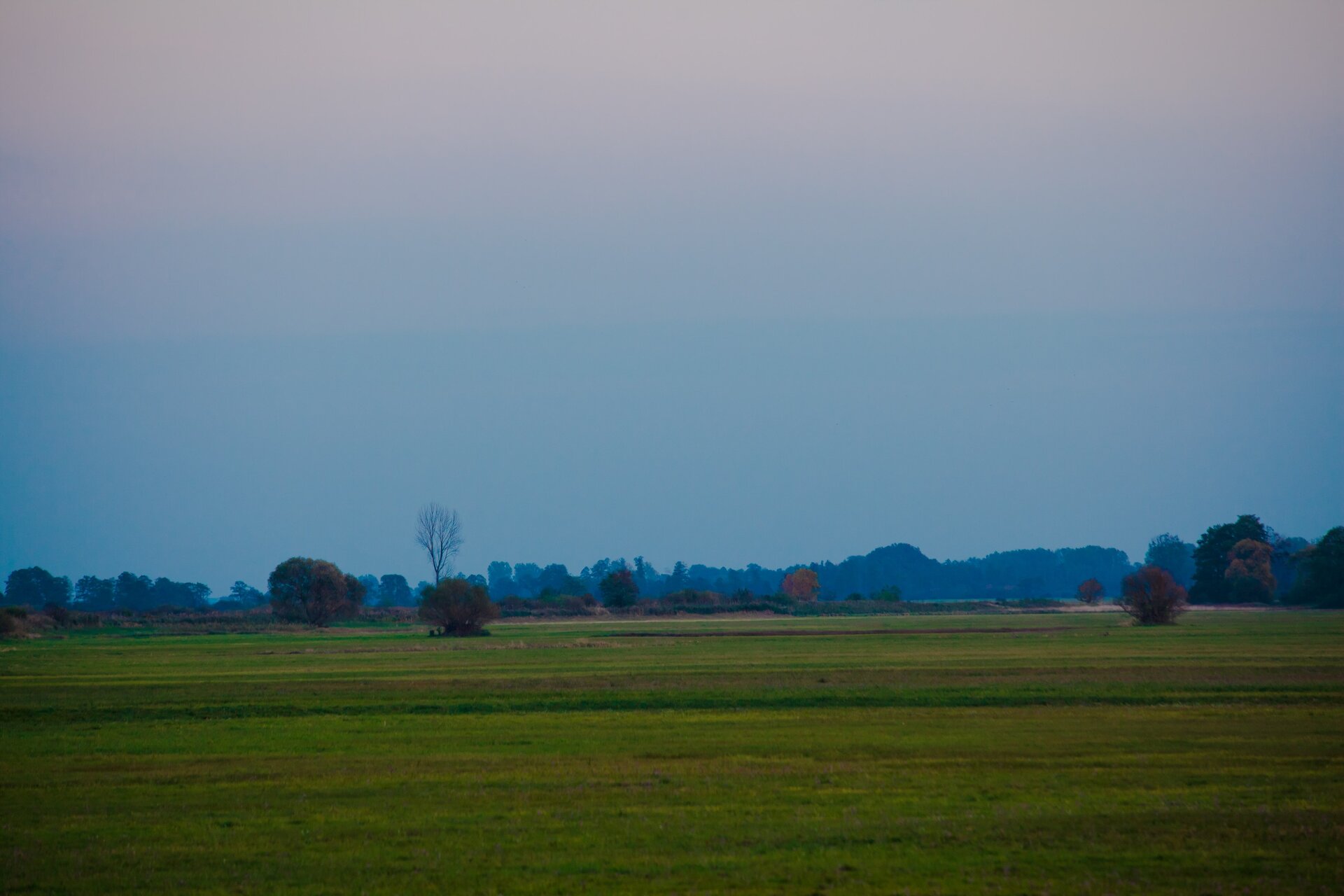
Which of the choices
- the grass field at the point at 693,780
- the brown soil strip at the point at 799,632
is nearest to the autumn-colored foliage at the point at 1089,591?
the brown soil strip at the point at 799,632

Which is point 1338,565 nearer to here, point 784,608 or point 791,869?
point 784,608

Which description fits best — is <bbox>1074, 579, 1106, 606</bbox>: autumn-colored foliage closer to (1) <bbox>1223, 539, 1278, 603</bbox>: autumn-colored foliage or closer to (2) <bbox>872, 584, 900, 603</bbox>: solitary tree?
(1) <bbox>1223, 539, 1278, 603</bbox>: autumn-colored foliage

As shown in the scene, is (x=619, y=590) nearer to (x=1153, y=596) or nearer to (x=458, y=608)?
(x=458, y=608)

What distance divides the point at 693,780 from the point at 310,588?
91.1 m

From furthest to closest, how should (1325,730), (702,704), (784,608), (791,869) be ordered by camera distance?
(784,608) < (702,704) < (1325,730) < (791,869)

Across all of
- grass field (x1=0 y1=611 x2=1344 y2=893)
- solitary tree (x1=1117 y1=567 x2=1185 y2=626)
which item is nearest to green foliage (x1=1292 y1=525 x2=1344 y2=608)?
solitary tree (x1=1117 y1=567 x2=1185 y2=626)

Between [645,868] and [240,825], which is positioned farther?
[240,825]

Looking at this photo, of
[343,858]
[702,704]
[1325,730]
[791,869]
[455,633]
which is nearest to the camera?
[791,869]

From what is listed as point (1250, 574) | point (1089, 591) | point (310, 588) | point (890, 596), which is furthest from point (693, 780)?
point (890, 596)

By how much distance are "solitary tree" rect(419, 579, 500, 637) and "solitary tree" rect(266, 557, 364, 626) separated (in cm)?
2944

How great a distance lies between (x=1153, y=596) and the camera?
75.2m

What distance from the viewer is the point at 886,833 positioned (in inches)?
564

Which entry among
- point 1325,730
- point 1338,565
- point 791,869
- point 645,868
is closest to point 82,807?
point 645,868

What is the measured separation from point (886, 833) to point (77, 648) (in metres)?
63.9
